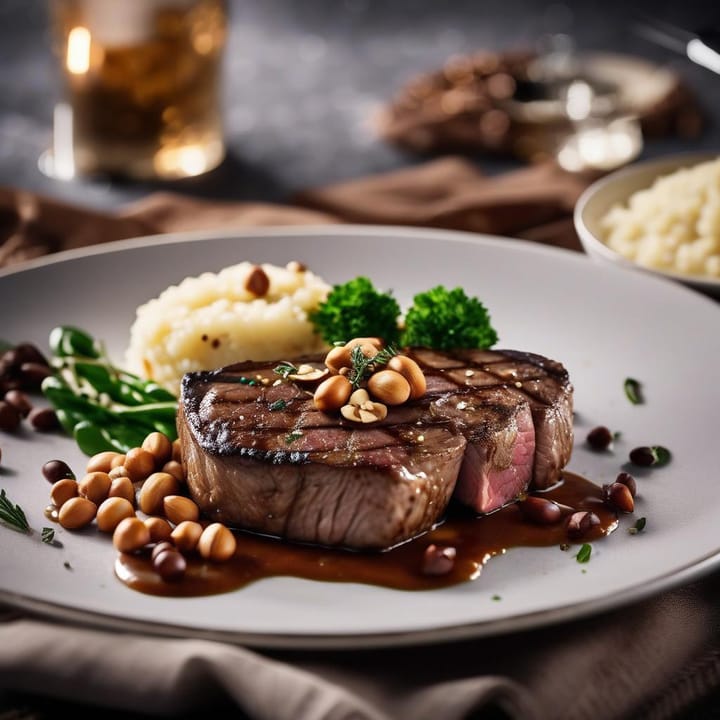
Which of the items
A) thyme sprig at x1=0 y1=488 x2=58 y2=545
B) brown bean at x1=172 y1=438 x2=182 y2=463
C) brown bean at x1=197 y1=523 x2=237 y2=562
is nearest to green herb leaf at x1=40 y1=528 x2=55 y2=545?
thyme sprig at x1=0 y1=488 x2=58 y2=545

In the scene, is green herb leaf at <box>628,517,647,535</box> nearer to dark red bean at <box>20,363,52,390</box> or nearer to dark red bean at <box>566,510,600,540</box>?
dark red bean at <box>566,510,600,540</box>

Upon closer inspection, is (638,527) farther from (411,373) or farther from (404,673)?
(404,673)

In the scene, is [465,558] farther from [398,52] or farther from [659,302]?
[398,52]

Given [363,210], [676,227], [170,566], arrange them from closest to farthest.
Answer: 1. [170,566]
2. [676,227]
3. [363,210]

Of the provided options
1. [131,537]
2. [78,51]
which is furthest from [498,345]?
[78,51]

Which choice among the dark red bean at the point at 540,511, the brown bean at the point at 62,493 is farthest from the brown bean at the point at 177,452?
the dark red bean at the point at 540,511

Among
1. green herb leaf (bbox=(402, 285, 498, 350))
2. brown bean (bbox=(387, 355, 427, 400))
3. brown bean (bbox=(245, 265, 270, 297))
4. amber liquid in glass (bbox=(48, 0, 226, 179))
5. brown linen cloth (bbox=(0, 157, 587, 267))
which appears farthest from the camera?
amber liquid in glass (bbox=(48, 0, 226, 179))

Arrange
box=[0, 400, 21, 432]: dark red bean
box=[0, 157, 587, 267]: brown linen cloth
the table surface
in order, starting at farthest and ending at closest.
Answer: the table surface → box=[0, 157, 587, 267]: brown linen cloth → box=[0, 400, 21, 432]: dark red bean
